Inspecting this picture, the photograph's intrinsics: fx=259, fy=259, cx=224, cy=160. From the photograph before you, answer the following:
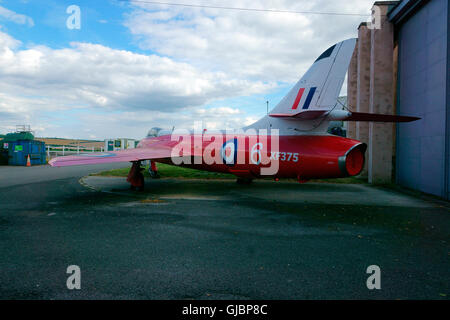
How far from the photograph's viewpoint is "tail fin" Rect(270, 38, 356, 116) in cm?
805

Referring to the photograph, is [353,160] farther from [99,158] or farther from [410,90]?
[99,158]

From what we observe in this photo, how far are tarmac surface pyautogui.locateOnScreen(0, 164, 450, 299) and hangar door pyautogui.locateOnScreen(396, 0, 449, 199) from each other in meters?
2.44

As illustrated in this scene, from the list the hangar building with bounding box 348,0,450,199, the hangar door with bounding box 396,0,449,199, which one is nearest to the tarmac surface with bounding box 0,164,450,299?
the hangar door with bounding box 396,0,449,199

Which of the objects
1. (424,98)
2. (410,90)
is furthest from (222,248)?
(410,90)

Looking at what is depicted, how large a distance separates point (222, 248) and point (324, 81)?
631cm

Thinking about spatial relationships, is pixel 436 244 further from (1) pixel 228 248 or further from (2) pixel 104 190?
(2) pixel 104 190

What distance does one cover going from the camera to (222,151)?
34.6 ft

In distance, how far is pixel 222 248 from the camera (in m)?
4.84

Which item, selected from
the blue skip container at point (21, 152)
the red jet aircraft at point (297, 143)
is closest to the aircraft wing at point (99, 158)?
the red jet aircraft at point (297, 143)

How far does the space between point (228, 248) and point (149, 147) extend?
33.8ft

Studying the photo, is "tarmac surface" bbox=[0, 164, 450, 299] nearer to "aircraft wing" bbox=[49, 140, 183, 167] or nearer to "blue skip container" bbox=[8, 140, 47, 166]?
"aircraft wing" bbox=[49, 140, 183, 167]

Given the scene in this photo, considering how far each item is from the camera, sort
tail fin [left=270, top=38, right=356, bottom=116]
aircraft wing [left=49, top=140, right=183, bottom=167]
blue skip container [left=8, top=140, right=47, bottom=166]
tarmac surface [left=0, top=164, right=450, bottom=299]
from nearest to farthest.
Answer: tarmac surface [left=0, top=164, right=450, bottom=299] < tail fin [left=270, top=38, right=356, bottom=116] < aircraft wing [left=49, top=140, right=183, bottom=167] < blue skip container [left=8, top=140, right=47, bottom=166]
